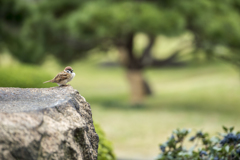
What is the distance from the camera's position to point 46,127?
7.91 feet

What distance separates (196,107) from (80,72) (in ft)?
50.0

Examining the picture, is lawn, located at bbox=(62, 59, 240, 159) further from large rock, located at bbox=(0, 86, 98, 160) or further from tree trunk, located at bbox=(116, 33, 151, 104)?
large rock, located at bbox=(0, 86, 98, 160)

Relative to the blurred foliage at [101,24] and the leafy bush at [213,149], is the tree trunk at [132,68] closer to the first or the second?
the blurred foliage at [101,24]

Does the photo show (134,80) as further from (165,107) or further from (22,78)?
(22,78)

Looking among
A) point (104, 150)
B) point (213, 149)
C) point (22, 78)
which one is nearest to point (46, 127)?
point (104, 150)

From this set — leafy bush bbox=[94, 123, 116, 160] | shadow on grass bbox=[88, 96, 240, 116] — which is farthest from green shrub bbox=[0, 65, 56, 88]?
shadow on grass bbox=[88, 96, 240, 116]

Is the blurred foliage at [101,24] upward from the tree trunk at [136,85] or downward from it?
upward

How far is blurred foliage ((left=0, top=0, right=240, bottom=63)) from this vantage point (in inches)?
474

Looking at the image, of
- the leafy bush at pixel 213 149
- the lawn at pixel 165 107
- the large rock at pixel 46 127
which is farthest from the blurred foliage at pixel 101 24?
the large rock at pixel 46 127

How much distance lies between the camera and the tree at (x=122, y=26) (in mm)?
12039

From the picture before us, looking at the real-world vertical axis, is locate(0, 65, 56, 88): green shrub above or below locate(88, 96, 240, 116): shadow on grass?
below

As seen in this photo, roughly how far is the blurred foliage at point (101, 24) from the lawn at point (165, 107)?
2590 mm

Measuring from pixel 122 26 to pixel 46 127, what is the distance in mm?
9977

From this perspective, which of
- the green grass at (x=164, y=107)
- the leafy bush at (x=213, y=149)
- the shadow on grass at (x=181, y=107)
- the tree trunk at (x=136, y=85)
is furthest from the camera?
the tree trunk at (x=136, y=85)
